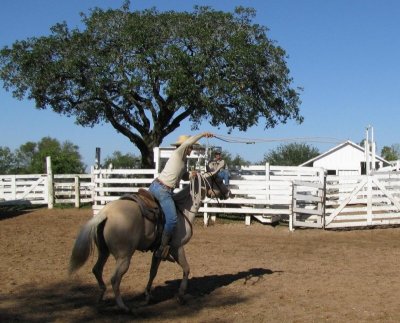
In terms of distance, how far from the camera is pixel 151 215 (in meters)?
6.59

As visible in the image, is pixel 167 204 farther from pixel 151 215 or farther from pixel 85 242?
pixel 85 242

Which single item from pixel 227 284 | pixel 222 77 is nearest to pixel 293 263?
pixel 227 284

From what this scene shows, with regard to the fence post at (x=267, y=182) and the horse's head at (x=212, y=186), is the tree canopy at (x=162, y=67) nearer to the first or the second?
the fence post at (x=267, y=182)

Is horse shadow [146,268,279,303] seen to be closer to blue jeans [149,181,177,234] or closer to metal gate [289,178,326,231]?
blue jeans [149,181,177,234]

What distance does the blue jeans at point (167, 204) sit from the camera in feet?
22.1

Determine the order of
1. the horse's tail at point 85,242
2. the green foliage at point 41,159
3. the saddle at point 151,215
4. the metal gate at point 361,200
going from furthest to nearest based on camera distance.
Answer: the green foliage at point 41,159 < the metal gate at point 361,200 < the saddle at point 151,215 < the horse's tail at point 85,242

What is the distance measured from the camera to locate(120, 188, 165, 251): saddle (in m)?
6.58

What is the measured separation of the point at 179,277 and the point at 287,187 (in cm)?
769

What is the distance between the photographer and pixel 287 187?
15.6m

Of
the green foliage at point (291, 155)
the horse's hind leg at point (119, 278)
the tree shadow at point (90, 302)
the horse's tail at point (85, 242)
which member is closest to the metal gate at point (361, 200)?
the tree shadow at point (90, 302)

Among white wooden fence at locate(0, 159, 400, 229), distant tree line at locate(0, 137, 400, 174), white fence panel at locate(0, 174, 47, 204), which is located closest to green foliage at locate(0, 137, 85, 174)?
distant tree line at locate(0, 137, 400, 174)

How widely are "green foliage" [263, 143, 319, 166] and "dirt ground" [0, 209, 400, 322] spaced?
5442 cm

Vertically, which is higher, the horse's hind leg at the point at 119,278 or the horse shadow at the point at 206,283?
the horse's hind leg at the point at 119,278

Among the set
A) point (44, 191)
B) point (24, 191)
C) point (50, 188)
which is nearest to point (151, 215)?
point (50, 188)
